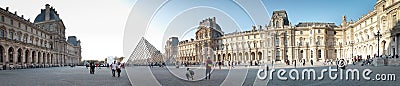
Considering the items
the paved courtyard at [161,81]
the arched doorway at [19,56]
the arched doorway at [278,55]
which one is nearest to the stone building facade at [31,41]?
the arched doorway at [19,56]

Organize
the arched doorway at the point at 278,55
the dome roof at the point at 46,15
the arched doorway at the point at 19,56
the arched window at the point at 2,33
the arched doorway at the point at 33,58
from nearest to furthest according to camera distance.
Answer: the arched window at the point at 2,33 → the arched doorway at the point at 19,56 → the arched doorway at the point at 33,58 → the dome roof at the point at 46,15 → the arched doorway at the point at 278,55

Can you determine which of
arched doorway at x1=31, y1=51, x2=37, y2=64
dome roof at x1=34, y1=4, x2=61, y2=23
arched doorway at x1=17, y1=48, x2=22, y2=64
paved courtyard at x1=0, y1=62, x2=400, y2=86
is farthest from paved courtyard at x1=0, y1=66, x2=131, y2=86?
dome roof at x1=34, y1=4, x2=61, y2=23

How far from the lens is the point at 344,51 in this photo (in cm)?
7219

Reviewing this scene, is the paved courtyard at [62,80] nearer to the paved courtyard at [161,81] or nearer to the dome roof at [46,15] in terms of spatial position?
the paved courtyard at [161,81]

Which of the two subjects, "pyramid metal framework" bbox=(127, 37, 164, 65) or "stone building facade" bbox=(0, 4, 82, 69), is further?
"pyramid metal framework" bbox=(127, 37, 164, 65)

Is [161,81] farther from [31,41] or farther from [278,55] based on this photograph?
[278,55]

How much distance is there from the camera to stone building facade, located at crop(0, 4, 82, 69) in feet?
143

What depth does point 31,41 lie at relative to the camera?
5647 centimetres

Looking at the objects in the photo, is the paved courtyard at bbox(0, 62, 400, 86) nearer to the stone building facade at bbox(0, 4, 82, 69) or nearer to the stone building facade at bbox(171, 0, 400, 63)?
the stone building facade at bbox(0, 4, 82, 69)

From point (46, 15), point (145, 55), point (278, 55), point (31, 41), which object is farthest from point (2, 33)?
point (278, 55)

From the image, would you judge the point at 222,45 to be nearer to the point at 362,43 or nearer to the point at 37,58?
the point at 362,43

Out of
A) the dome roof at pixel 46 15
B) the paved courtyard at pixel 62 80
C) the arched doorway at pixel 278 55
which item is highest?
the dome roof at pixel 46 15

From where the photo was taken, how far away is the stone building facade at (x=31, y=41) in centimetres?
4350

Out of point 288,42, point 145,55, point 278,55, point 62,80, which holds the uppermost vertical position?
point 288,42
